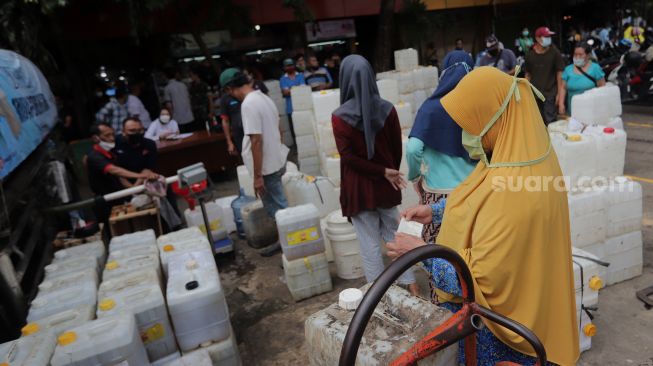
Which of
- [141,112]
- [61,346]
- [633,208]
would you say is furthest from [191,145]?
[633,208]

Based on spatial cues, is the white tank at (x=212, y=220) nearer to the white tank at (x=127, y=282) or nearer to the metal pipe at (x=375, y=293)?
the white tank at (x=127, y=282)

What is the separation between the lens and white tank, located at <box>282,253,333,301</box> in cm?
381

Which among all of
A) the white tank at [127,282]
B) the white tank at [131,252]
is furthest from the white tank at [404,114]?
the white tank at [127,282]

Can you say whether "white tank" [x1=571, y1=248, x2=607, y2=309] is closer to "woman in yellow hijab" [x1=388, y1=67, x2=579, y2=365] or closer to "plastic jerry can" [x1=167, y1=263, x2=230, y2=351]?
"woman in yellow hijab" [x1=388, y1=67, x2=579, y2=365]

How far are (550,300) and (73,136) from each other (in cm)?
1048

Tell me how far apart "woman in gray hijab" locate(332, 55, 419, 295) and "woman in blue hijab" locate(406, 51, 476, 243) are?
258mm

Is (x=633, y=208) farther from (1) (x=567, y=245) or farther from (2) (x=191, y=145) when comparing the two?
(2) (x=191, y=145)

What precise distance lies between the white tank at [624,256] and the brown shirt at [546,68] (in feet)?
11.7

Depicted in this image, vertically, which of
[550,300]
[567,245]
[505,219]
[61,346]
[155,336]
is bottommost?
[155,336]

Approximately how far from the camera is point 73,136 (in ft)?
31.8

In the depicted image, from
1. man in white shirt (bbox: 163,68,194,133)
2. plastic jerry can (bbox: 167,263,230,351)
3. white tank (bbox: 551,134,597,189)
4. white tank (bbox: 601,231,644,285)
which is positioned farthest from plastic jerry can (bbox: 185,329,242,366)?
man in white shirt (bbox: 163,68,194,133)

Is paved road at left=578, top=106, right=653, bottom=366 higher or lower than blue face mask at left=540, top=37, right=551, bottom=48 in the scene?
lower

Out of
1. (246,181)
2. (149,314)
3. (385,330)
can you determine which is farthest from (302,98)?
(385,330)

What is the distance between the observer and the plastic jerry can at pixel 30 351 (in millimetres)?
2053
